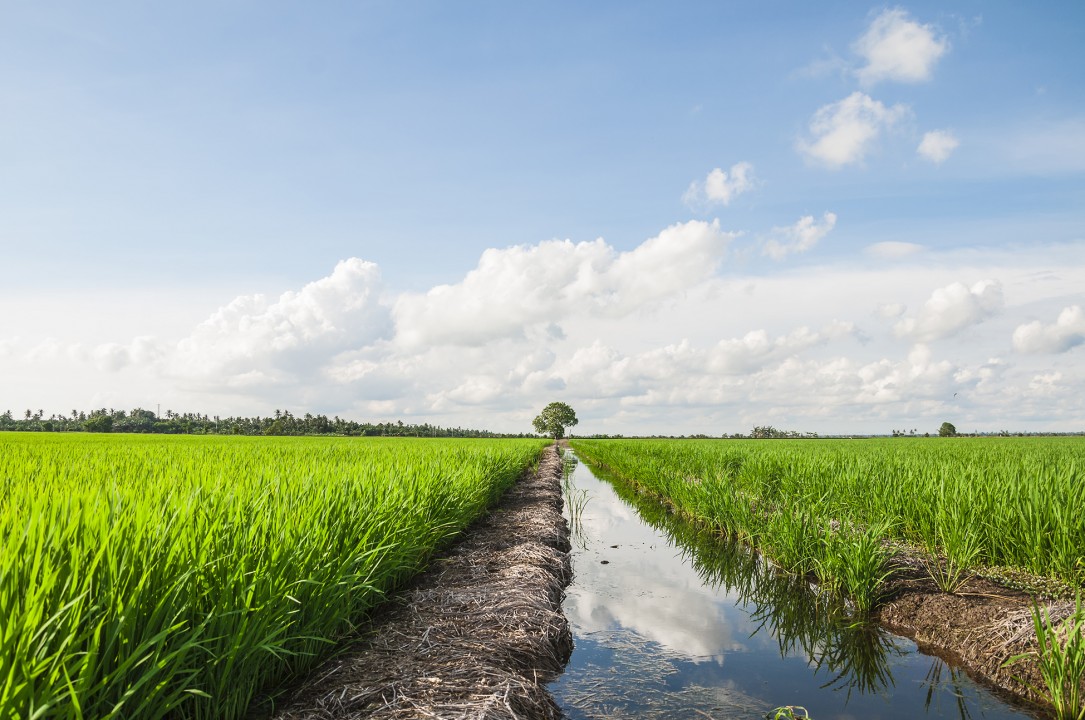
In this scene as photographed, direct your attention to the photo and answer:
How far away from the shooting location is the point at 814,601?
633 cm

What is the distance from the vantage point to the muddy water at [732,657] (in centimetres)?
405

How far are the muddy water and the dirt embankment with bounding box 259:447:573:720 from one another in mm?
361

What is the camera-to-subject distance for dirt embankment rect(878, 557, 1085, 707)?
170 inches

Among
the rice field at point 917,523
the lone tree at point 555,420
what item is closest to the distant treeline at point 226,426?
the lone tree at point 555,420

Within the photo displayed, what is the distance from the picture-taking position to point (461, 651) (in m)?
3.97

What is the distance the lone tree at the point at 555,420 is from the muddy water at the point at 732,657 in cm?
9798

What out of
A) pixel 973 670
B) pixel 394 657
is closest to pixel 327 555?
pixel 394 657

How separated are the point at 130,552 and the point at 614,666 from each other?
3632mm

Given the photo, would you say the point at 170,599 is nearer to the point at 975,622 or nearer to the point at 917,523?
the point at 975,622

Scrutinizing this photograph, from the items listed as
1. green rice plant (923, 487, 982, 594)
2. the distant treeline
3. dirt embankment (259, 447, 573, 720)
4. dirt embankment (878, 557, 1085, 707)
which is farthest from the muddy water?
the distant treeline

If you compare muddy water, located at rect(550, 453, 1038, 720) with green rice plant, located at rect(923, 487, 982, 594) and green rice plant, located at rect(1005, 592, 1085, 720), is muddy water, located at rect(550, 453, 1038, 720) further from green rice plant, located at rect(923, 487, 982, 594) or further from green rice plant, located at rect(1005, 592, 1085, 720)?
green rice plant, located at rect(923, 487, 982, 594)

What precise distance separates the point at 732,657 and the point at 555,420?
333 feet

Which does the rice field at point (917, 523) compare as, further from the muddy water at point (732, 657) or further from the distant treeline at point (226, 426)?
the distant treeline at point (226, 426)

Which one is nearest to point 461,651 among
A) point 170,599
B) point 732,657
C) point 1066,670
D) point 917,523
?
point 170,599
